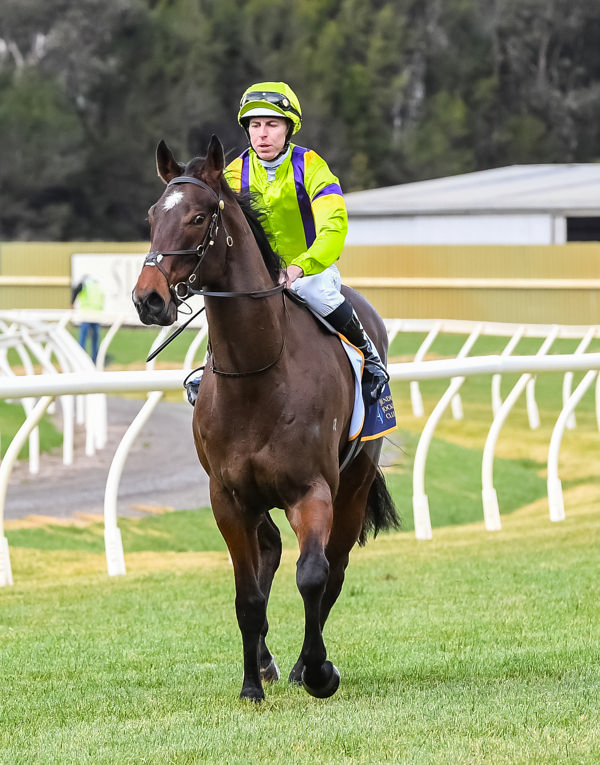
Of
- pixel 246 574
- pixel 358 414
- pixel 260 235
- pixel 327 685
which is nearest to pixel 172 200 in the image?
pixel 260 235

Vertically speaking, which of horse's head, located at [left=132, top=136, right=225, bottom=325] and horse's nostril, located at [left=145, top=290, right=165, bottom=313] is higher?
horse's head, located at [left=132, top=136, right=225, bottom=325]

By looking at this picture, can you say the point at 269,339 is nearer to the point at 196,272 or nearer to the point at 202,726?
the point at 196,272

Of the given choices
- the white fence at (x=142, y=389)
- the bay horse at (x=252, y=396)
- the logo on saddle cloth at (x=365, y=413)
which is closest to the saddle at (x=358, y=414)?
the logo on saddle cloth at (x=365, y=413)

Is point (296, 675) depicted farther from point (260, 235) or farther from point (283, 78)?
point (283, 78)

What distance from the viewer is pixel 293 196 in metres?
4.70

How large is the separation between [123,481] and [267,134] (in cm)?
700

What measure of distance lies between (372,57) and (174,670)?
51633 mm

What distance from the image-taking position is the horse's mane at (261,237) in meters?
4.39

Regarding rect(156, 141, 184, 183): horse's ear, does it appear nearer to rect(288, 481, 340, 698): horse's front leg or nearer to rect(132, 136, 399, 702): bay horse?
rect(132, 136, 399, 702): bay horse

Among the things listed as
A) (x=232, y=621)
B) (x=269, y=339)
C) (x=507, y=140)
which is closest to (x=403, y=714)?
(x=269, y=339)

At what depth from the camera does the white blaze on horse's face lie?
3.96 meters

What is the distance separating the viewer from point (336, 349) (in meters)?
4.65

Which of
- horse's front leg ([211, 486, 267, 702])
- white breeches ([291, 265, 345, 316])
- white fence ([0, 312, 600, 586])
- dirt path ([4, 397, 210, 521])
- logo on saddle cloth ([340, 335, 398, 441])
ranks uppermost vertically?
white breeches ([291, 265, 345, 316])

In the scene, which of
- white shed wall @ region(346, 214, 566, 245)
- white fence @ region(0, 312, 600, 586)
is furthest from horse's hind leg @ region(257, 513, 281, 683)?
white shed wall @ region(346, 214, 566, 245)
